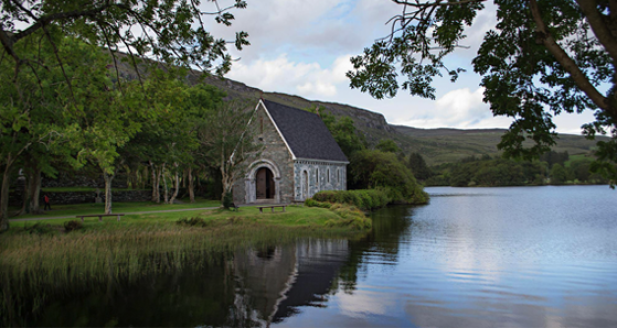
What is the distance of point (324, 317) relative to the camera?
8344 mm

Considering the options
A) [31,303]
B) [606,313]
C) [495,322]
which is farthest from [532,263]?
[31,303]

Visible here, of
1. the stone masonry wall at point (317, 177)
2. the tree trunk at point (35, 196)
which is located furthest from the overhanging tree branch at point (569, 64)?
the stone masonry wall at point (317, 177)

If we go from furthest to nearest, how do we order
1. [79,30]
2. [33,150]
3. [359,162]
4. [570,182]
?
[570,182] < [359,162] < [33,150] < [79,30]

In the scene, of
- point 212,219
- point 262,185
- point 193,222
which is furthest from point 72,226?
point 262,185

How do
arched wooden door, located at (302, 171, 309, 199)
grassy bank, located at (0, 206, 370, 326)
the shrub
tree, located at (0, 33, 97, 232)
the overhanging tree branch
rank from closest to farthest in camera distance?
the overhanging tree branch → grassy bank, located at (0, 206, 370, 326) → tree, located at (0, 33, 97, 232) → the shrub → arched wooden door, located at (302, 171, 309, 199)

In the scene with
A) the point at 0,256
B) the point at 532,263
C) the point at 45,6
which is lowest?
the point at 532,263

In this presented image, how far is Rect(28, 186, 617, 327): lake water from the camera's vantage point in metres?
8.25

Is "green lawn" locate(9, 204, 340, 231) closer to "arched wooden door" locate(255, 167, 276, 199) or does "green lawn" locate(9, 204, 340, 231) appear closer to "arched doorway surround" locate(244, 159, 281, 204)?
"arched doorway surround" locate(244, 159, 281, 204)

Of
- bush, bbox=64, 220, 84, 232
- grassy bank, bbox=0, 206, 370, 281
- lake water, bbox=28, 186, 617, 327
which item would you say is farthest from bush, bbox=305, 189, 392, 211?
bush, bbox=64, 220, 84, 232

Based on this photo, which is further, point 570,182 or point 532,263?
point 570,182

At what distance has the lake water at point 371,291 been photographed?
325 inches

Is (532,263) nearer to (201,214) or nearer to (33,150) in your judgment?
(201,214)

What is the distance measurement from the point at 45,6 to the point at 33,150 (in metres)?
12.5

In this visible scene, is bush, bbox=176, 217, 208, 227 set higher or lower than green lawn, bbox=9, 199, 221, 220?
lower
